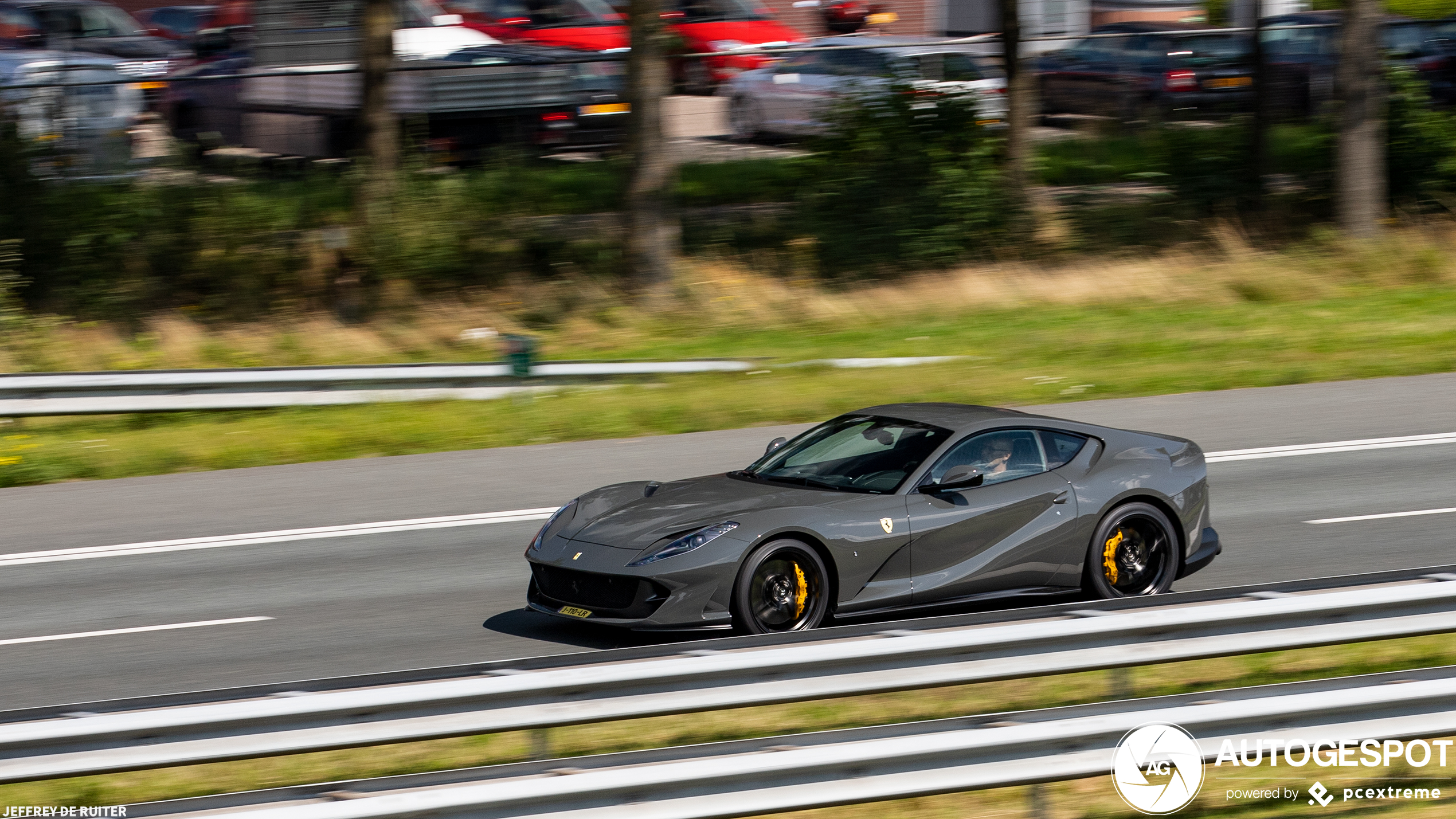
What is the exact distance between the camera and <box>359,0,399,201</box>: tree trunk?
2055 cm

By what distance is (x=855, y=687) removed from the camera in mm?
5480

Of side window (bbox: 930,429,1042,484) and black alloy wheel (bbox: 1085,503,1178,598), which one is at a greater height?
side window (bbox: 930,429,1042,484)

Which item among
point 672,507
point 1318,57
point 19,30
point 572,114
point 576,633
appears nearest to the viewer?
point 672,507

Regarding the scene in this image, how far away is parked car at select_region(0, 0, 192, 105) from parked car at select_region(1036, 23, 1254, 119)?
14.0 meters

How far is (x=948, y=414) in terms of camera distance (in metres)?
9.02

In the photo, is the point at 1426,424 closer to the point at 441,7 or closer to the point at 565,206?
the point at 565,206

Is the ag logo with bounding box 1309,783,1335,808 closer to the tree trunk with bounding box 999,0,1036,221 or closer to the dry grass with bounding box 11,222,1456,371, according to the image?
the dry grass with bounding box 11,222,1456,371

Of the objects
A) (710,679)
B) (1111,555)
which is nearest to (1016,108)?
(1111,555)

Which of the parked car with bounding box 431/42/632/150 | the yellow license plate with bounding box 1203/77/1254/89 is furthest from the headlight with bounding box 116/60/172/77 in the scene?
the yellow license plate with bounding box 1203/77/1254/89

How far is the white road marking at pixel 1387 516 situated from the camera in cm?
1084

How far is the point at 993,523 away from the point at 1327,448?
5.92 meters

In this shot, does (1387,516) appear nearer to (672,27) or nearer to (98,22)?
(672,27)

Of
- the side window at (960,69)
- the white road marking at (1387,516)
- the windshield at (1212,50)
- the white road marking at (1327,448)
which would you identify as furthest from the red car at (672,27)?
the white road marking at (1387,516)

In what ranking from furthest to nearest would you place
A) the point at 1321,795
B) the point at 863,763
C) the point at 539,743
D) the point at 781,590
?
the point at 781,590 → the point at 1321,795 → the point at 539,743 → the point at 863,763
